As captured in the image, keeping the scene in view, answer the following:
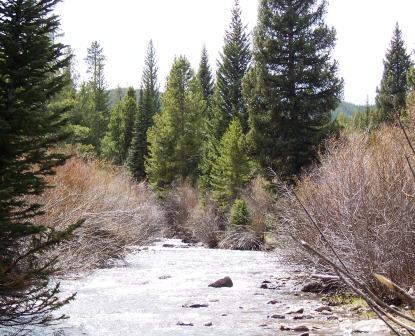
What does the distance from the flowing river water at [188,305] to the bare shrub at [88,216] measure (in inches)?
28.0

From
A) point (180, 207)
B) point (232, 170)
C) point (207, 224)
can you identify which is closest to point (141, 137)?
point (180, 207)

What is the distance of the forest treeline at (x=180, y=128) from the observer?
746 cm

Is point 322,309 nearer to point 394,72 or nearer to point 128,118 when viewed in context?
point 394,72

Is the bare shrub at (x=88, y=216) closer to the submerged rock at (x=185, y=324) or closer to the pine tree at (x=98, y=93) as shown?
the submerged rock at (x=185, y=324)

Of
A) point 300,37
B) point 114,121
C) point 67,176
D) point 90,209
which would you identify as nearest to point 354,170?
point 90,209

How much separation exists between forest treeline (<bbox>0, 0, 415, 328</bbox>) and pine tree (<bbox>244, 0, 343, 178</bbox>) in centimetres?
6

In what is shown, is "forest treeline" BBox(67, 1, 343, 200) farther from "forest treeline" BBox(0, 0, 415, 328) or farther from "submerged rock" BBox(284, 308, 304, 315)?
"submerged rock" BBox(284, 308, 304, 315)

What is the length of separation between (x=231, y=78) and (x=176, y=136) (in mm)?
7219

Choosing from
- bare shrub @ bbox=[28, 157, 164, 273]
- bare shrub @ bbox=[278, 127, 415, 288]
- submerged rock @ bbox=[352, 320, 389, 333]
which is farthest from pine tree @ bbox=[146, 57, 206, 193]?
submerged rock @ bbox=[352, 320, 389, 333]

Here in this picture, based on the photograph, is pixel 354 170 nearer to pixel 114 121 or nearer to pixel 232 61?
pixel 232 61

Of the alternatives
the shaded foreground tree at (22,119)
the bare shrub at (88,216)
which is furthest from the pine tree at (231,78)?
the shaded foreground tree at (22,119)

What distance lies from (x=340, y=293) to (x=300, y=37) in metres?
18.7

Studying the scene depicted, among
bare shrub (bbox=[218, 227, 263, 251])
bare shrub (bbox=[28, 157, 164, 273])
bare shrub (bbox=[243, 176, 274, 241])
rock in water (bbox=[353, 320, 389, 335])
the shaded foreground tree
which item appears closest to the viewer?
the shaded foreground tree

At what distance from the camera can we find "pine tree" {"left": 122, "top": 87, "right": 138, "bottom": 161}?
197 ft
